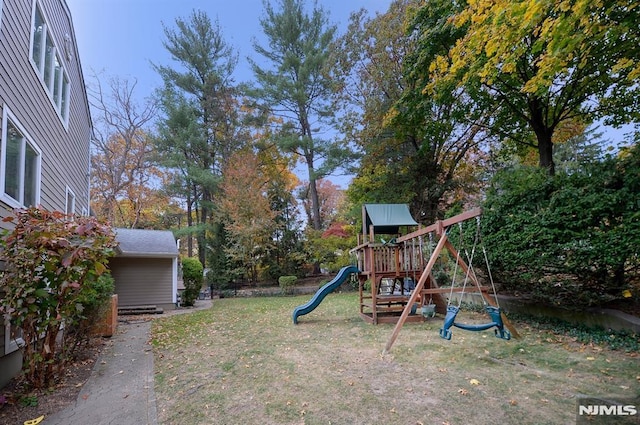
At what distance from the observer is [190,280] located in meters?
13.7

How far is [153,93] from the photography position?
2044 centimetres

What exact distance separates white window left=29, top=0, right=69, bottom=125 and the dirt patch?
4843 millimetres

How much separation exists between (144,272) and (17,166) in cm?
827

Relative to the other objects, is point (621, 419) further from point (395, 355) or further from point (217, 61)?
point (217, 61)

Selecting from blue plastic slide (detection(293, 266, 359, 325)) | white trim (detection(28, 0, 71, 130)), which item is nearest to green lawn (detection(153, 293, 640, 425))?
blue plastic slide (detection(293, 266, 359, 325))

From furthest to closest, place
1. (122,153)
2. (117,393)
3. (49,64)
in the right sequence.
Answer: (122,153) → (49,64) → (117,393)

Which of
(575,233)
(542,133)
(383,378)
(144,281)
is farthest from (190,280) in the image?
(542,133)

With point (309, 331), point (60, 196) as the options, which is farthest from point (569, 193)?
point (60, 196)

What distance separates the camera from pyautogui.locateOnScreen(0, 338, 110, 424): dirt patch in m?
3.41

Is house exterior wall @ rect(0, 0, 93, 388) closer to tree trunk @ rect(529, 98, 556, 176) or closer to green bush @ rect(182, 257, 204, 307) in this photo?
green bush @ rect(182, 257, 204, 307)

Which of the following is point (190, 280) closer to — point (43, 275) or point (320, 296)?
point (320, 296)

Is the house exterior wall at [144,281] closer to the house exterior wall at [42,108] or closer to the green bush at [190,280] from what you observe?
the green bush at [190,280]

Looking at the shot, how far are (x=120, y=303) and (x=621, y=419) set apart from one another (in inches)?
528

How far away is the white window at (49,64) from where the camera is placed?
5.68 metres
